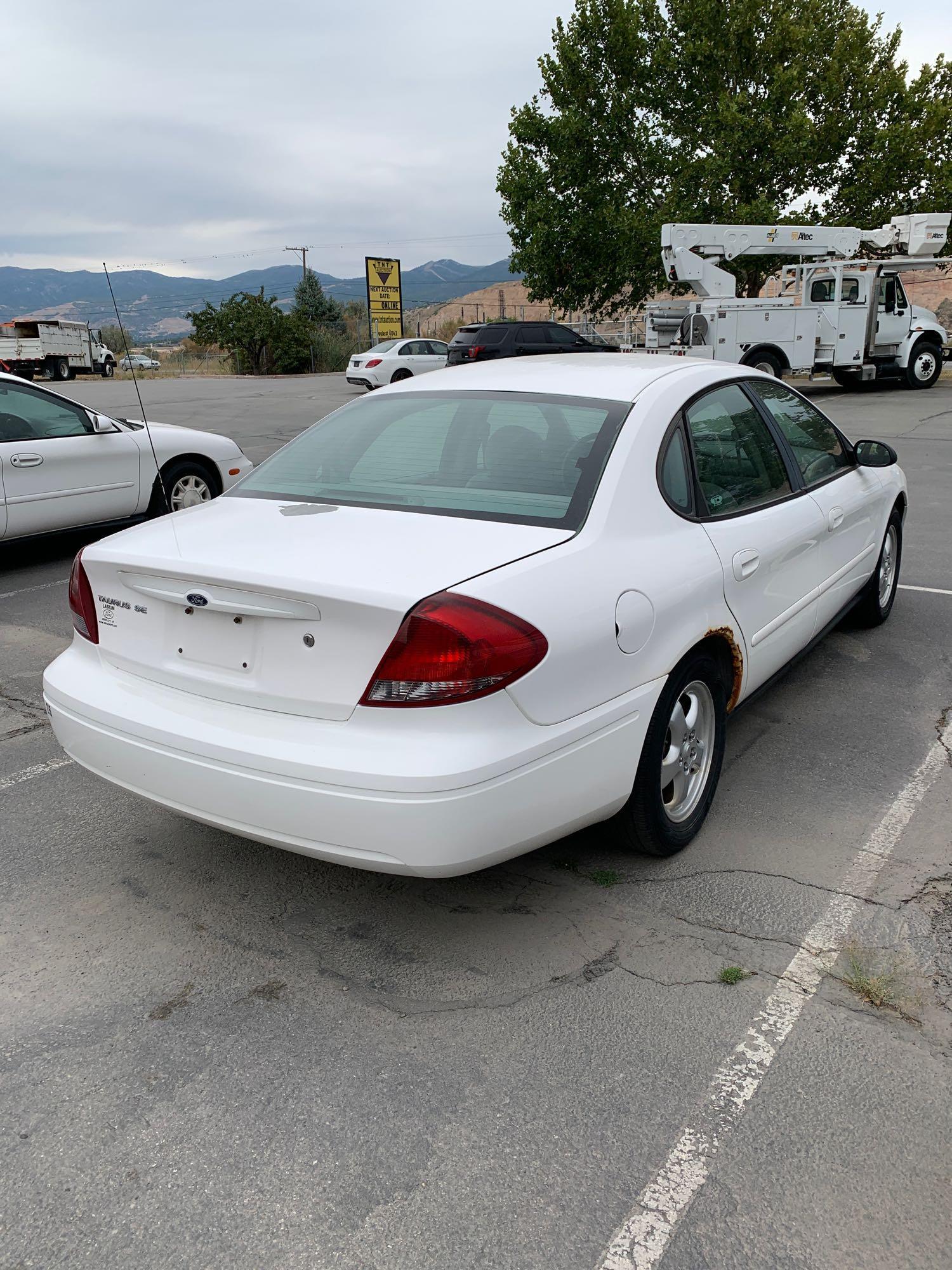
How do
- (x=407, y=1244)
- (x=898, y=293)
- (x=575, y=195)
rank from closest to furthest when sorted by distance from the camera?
(x=407, y=1244) → (x=898, y=293) → (x=575, y=195)

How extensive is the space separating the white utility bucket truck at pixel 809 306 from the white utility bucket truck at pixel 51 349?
84.5 ft

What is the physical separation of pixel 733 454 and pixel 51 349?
40.4 metres

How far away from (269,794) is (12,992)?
920mm

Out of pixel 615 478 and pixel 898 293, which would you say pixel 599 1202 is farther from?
pixel 898 293

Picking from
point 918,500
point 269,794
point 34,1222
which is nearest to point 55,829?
point 269,794

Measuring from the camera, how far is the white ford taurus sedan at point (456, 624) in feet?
8.54

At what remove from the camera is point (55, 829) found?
3.78 m

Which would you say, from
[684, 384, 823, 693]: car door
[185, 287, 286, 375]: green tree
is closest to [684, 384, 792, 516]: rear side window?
[684, 384, 823, 693]: car door

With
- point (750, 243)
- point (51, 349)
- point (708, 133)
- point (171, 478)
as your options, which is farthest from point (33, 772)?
point (51, 349)

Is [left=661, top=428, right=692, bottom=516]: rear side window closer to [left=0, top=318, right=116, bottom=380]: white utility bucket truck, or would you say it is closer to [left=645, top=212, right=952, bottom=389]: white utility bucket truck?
[left=645, top=212, right=952, bottom=389]: white utility bucket truck

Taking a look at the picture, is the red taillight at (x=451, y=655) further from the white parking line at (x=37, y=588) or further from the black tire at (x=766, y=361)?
the black tire at (x=766, y=361)

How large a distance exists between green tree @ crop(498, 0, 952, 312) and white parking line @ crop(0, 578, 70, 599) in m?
26.3

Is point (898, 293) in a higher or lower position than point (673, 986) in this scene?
higher

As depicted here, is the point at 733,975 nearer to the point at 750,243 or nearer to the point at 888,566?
the point at 888,566
